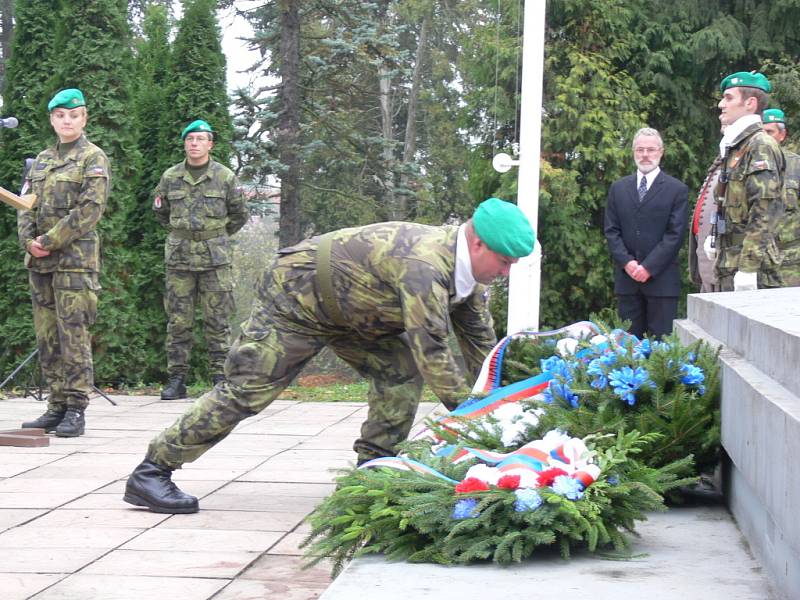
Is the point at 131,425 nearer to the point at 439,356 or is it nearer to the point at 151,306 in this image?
the point at 151,306

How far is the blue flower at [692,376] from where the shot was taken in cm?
409

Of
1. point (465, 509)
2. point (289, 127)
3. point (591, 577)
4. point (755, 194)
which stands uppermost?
point (289, 127)

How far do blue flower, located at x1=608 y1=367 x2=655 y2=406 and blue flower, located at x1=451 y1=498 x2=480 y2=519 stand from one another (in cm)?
87

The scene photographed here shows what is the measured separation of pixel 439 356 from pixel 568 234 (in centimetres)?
1329

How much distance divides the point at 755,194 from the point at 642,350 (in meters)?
2.59

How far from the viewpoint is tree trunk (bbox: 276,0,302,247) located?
22000 millimetres

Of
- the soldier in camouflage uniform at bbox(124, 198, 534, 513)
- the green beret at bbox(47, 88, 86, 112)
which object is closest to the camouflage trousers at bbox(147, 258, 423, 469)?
the soldier in camouflage uniform at bbox(124, 198, 534, 513)

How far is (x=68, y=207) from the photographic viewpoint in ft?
25.8

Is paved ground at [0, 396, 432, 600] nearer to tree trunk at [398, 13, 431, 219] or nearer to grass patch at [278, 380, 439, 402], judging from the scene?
grass patch at [278, 380, 439, 402]

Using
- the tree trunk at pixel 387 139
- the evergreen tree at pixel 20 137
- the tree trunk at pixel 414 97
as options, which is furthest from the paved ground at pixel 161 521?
the tree trunk at pixel 414 97

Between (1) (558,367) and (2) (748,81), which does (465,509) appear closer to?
(1) (558,367)

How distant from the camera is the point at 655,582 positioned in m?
3.03

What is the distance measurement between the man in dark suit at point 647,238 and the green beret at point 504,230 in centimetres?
439

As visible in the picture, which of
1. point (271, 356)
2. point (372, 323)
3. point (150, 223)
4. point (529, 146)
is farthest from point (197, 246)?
point (372, 323)
